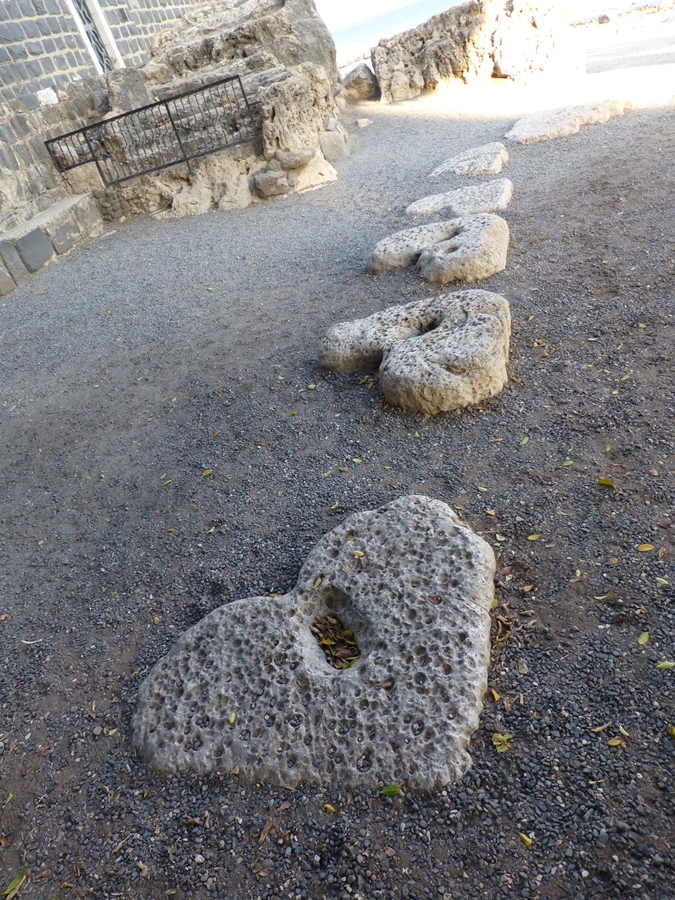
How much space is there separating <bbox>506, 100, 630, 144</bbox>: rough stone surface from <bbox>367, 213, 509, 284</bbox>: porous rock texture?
381 centimetres

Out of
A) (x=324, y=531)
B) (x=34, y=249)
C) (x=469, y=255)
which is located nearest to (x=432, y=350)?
(x=324, y=531)

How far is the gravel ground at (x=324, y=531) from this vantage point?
70.3 inches

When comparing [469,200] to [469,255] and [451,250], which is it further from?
[469,255]

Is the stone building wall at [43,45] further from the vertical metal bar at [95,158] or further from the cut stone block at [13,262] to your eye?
the cut stone block at [13,262]

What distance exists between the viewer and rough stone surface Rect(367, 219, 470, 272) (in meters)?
5.61

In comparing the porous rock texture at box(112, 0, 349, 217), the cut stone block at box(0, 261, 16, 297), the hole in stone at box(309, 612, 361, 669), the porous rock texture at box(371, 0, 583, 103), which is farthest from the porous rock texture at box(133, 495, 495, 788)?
the porous rock texture at box(371, 0, 583, 103)

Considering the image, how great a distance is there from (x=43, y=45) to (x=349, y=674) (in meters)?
11.4

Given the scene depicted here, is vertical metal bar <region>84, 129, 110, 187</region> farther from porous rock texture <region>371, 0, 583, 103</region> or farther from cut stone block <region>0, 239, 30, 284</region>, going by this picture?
porous rock texture <region>371, 0, 583, 103</region>

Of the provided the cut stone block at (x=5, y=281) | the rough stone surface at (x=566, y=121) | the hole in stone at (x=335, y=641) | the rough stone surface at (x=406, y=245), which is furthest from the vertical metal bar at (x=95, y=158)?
the hole in stone at (x=335, y=641)

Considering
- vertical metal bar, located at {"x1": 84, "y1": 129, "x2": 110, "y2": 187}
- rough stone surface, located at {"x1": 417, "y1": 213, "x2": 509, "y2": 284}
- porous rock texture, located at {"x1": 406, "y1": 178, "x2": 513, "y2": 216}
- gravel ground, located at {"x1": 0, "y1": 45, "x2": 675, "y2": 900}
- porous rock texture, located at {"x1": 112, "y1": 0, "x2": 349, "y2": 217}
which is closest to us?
gravel ground, located at {"x1": 0, "y1": 45, "x2": 675, "y2": 900}

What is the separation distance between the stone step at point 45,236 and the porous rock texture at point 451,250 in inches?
208

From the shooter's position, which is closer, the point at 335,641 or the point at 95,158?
the point at 335,641

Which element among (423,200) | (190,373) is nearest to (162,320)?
(190,373)

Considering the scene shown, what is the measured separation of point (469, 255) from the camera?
4980 millimetres
